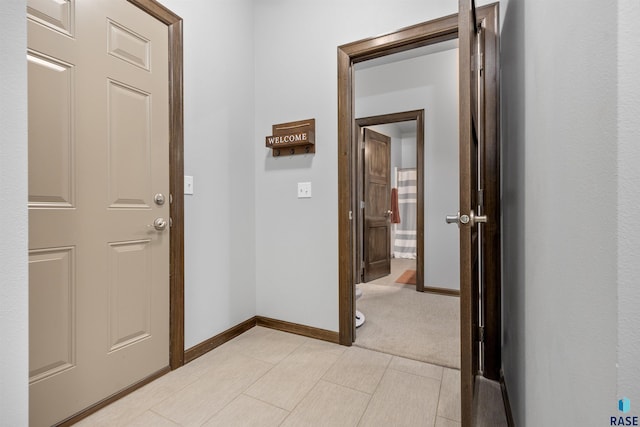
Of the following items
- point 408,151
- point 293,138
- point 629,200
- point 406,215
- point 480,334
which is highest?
point 408,151

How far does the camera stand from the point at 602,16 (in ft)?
1.37

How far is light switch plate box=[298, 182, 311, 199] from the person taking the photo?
2.27m

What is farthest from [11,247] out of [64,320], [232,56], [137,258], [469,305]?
[232,56]

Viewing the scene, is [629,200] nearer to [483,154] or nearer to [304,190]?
[483,154]

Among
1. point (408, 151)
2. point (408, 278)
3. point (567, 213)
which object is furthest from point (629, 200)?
point (408, 151)

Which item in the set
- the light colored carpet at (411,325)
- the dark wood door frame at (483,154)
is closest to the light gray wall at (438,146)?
the light colored carpet at (411,325)

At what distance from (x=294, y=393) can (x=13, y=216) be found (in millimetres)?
1388

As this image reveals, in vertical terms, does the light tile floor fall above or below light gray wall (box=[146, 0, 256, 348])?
below

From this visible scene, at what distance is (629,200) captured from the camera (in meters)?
0.38

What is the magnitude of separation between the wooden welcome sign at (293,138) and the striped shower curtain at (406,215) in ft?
15.2

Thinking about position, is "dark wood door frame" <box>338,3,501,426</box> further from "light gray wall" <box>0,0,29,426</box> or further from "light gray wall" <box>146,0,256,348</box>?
"light gray wall" <box>0,0,29,426</box>

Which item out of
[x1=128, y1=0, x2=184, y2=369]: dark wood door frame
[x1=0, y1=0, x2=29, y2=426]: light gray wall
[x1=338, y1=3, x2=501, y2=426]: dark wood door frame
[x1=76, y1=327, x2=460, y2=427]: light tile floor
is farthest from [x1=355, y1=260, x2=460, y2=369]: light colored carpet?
[x1=0, y1=0, x2=29, y2=426]: light gray wall

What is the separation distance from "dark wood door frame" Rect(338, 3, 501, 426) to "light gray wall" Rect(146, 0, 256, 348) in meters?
0.78

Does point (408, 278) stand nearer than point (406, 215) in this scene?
Yes
